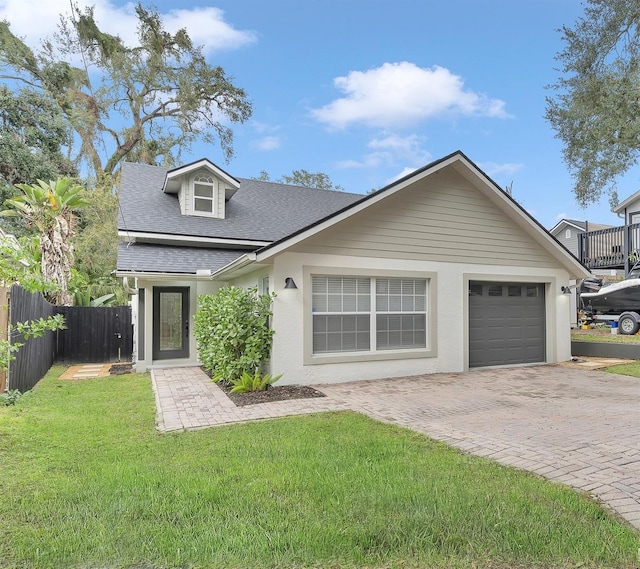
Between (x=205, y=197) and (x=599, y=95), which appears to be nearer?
(x=205, y=197)

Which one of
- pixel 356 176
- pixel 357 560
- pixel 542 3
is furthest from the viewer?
pixel 356 176

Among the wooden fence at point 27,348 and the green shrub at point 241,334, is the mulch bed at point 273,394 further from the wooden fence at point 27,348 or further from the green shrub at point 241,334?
the wooden fence at point 27,348

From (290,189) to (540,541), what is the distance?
52.4ft

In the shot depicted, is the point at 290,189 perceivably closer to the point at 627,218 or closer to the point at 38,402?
the point at 38,402

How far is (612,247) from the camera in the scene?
19.8 meters

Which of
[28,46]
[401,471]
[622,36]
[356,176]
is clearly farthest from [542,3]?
[28,46]

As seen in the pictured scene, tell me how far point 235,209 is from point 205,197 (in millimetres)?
1172

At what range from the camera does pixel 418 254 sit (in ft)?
33.3

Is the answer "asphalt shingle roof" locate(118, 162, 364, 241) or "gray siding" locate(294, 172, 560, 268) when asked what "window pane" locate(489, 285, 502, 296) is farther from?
"asphalt shingle roof" locate(118, 162, 364, 241)

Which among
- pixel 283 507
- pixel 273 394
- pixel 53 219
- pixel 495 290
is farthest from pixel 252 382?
pixel 53 219

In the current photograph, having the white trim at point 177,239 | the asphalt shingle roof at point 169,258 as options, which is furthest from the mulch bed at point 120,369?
the white trim at point 177,239

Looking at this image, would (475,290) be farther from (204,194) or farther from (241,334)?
(204,194)

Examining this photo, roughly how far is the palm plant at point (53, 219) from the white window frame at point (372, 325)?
25.1 ft

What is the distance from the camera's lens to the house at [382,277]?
903cm
